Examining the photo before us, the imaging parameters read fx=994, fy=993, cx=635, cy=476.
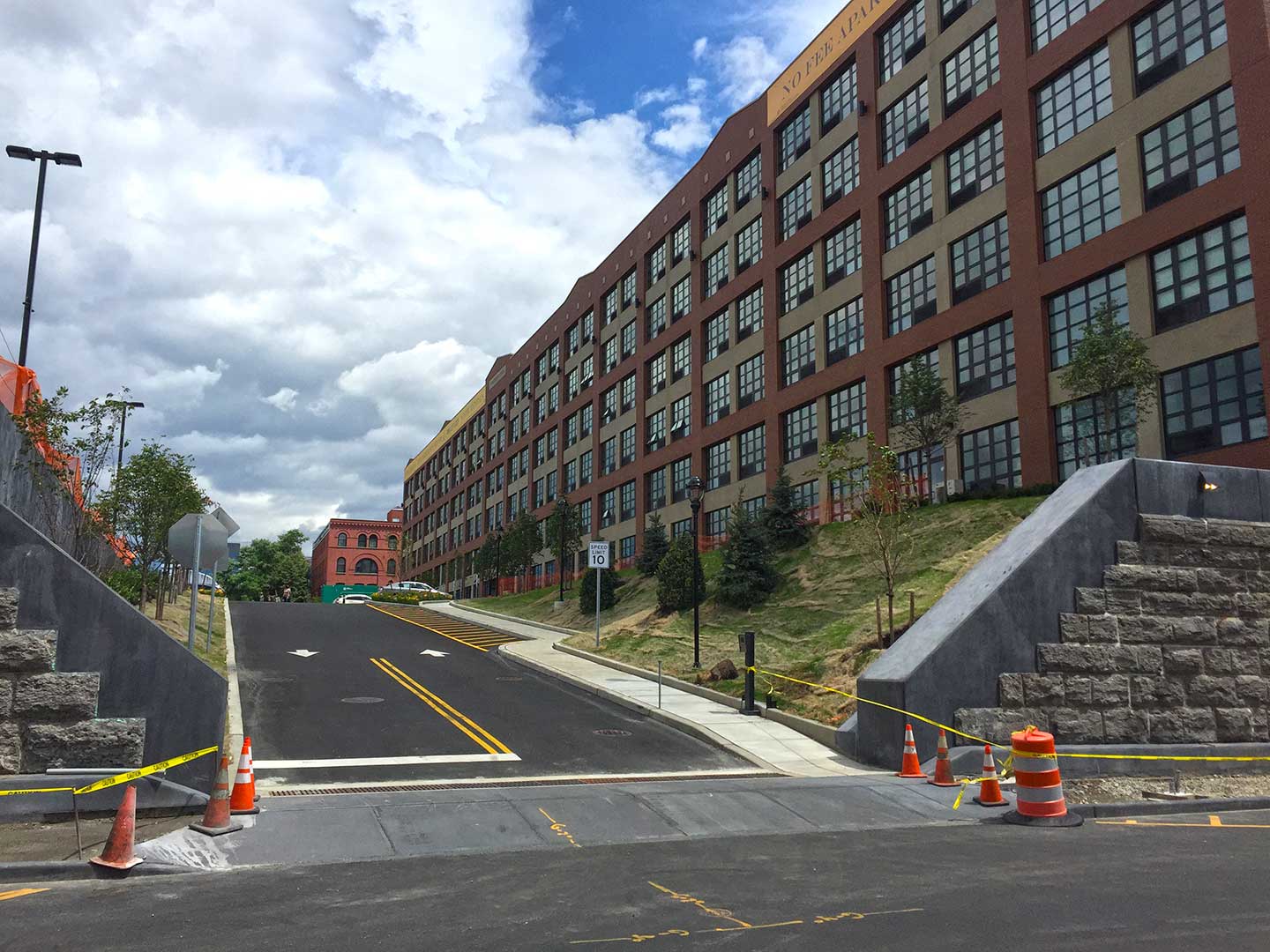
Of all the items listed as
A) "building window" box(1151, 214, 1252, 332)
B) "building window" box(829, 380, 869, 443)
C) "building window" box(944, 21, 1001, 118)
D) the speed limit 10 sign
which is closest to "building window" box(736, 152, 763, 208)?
"building window" box(944, 21, 1001, 118)

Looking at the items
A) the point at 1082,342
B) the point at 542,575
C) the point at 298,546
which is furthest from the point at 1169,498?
the point at 298,546

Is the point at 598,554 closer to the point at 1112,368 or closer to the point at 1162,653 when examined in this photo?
the point at 1112,368

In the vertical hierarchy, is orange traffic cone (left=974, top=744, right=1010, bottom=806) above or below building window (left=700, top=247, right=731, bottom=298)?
below

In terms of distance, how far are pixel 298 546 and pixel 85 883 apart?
144 m

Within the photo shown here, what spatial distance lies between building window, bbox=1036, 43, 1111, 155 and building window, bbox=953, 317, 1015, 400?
592 cm

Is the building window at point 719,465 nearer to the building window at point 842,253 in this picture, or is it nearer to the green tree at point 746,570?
the building window at point 842,253

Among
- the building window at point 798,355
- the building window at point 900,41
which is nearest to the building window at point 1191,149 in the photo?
the building window at point 900,41

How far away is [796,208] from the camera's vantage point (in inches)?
1805

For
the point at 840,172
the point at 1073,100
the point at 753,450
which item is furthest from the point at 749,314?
the point at 1073,100

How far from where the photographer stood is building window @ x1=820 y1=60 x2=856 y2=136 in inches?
1684

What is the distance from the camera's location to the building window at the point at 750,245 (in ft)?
159

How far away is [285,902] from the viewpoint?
7.42m

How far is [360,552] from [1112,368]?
405ft

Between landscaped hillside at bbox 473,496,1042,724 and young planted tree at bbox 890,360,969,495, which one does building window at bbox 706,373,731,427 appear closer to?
landscaped hillside at bbox 473,496,1042,724
